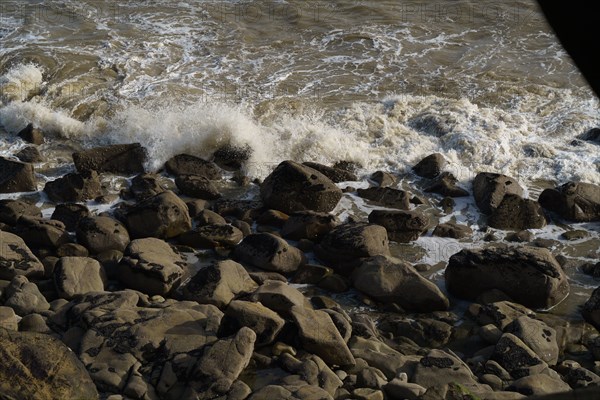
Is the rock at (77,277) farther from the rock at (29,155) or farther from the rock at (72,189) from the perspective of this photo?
Result: the rock at (29,155)

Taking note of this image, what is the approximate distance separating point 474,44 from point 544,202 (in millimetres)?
6489

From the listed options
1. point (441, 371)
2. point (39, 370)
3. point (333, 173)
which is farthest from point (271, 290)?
point (333, 173)

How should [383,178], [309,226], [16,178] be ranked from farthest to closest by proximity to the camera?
[383,178]
[16,178]
[309,226]

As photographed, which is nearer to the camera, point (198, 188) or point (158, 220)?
point (158, 220)

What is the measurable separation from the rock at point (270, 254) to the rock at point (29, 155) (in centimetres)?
348

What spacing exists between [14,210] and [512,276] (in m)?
4.79

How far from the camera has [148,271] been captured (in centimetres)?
689

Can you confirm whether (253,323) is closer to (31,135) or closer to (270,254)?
(270,254)

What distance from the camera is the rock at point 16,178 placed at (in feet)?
29.0

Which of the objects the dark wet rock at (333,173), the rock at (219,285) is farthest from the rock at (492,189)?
the rock at (219,285)

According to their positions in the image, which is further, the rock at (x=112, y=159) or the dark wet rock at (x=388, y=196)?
the rock at (x=112, y=159)

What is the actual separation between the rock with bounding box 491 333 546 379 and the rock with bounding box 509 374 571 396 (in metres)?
0.14

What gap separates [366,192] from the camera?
30.3 ft

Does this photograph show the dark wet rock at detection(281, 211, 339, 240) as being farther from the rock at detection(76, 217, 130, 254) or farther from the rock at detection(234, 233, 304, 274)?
the rock at detection(76, 217, 130, 254)
